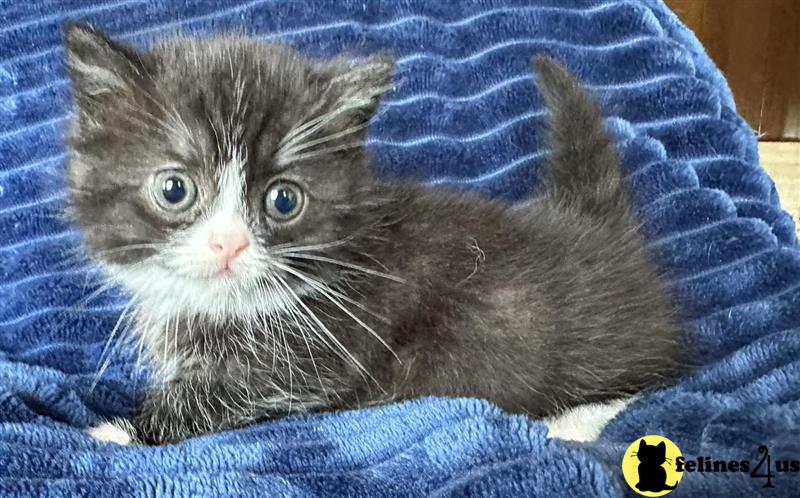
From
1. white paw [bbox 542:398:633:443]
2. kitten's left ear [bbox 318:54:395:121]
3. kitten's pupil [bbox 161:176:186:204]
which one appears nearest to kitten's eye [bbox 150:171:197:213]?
kitten's pupil [bbox 161:176:186:204]

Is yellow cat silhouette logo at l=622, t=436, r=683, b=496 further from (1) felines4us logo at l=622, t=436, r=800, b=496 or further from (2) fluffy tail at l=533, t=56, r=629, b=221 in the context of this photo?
(2) fluffy tail at l=533, t=56, r=629, b=221

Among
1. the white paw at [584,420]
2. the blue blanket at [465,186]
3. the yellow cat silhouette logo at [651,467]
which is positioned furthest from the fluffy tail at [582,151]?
the yellow cat silhouette logo at [651,467]

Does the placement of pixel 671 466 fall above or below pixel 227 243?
below

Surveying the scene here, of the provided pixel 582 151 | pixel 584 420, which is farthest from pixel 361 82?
pixel 584 420

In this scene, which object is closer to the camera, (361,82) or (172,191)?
(172,191)

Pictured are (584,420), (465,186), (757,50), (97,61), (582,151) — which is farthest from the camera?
(757,50)

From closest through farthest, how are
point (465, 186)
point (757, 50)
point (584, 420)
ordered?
1. point (584, 420)
2. point (465, 186)
3. point (757, 50)

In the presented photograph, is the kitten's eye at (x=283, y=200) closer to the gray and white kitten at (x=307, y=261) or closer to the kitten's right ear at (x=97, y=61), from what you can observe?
the gray and white kitten at (x=307, y=261)

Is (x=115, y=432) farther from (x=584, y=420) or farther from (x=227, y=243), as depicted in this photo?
(x=584, y=420)
